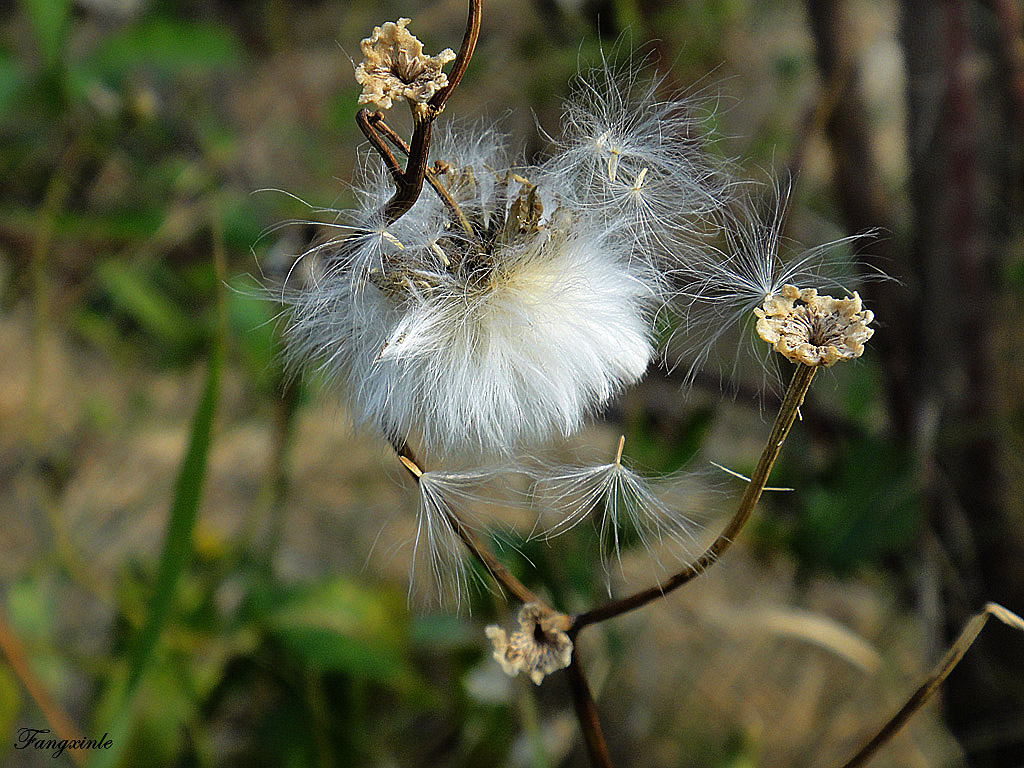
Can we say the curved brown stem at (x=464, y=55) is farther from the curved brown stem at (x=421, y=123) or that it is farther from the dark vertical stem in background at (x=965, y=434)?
the dark vertical stem in background at (x=965, y=434)

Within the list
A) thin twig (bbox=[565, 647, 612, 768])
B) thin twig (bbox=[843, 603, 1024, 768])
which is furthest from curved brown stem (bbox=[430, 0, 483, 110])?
thin twig (bbox=[843, 603, 1024, 768])

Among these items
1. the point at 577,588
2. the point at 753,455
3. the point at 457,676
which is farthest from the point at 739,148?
the point at 457,676

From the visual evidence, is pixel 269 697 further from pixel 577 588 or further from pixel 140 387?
pixel 140 387

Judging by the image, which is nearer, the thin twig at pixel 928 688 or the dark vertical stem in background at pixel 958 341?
the thin twig at pixel 928 688

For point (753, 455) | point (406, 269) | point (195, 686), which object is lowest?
point (753, 455)

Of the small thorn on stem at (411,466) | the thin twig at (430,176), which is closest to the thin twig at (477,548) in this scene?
the small thorn on stem at (411,466)
